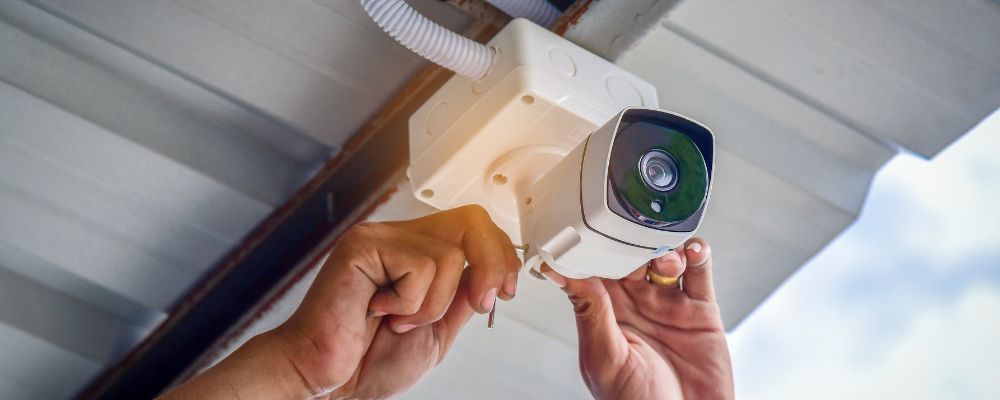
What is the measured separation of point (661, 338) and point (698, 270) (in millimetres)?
123

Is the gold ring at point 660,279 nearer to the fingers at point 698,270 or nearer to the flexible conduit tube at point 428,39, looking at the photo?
the fingers at point 698,270

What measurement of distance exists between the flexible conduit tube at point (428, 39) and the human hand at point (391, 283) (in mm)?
181

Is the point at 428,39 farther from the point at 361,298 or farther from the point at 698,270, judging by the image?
the point at 698,270

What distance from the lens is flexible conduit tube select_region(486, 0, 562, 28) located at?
44.3 inches

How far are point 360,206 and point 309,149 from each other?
0.43ft

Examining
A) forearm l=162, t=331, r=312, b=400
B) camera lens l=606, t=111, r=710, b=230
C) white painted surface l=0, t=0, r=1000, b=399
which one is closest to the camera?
camera lens l=606, t=111, r=710, b=230

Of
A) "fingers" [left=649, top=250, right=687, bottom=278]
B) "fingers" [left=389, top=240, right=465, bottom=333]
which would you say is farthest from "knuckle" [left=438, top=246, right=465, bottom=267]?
"fingers" [left=649, top=250, right=687, bottom=278]

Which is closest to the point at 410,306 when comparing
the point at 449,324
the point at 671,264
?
the point at 449,324

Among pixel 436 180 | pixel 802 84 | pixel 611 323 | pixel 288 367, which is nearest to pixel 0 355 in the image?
pixel 288 367

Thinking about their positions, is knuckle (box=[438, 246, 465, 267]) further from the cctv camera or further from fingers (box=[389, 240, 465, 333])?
the cctv camera

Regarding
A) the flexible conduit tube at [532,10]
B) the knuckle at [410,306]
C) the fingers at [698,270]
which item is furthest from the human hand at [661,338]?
the flexible conduit tube at [532,10]

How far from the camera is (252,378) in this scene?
95cm

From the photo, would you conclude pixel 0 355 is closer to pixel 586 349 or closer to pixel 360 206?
pixel 360 206

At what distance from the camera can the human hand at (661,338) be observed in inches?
45.9
